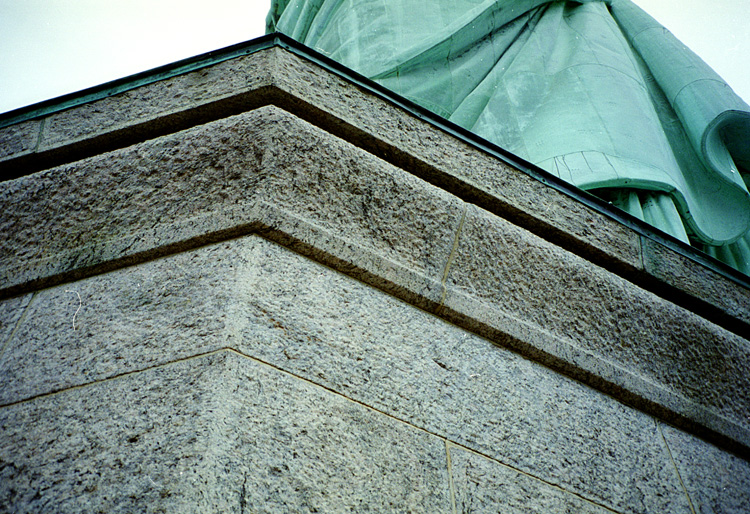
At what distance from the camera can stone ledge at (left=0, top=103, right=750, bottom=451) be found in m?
1.80

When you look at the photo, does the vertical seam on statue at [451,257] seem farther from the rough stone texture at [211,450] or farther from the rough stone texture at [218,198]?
the rough stone texture at [211,450]

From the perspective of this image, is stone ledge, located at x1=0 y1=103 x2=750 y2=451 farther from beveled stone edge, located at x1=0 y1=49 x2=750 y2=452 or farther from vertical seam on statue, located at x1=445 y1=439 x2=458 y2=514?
vertical seam on statue, located at x1=445 y1=439 x2=458 y2=514

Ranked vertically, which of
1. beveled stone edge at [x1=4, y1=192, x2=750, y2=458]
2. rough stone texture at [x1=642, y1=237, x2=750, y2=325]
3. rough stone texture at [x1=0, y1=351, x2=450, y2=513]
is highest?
rough stone texture at [x1=642, y1=237, x2=750, y2=325]

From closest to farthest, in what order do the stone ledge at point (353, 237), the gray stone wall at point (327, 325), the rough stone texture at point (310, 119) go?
the gray stone wall at point (327, 325) < the stone ledge at point (353, 237) < the rough stone texture at point (310, 119)

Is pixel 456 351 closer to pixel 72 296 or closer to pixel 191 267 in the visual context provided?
pixel 191 267

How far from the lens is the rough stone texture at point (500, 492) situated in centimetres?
156

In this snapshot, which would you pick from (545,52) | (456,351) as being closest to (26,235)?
(456,351)

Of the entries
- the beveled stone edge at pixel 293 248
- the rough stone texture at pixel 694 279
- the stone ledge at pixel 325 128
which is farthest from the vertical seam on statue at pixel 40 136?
the rough stone texture at pixel 694 279

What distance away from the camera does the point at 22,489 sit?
4.39 ft

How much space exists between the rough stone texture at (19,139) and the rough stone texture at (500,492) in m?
1.55

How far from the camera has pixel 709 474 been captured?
2021mm

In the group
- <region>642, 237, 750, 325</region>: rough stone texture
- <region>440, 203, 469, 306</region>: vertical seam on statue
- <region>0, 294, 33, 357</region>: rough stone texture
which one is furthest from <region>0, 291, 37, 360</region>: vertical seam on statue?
<region>642, 237, 750, 325</region>: rough stone texture

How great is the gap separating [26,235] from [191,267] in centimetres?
53

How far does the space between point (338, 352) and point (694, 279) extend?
1.43 m
